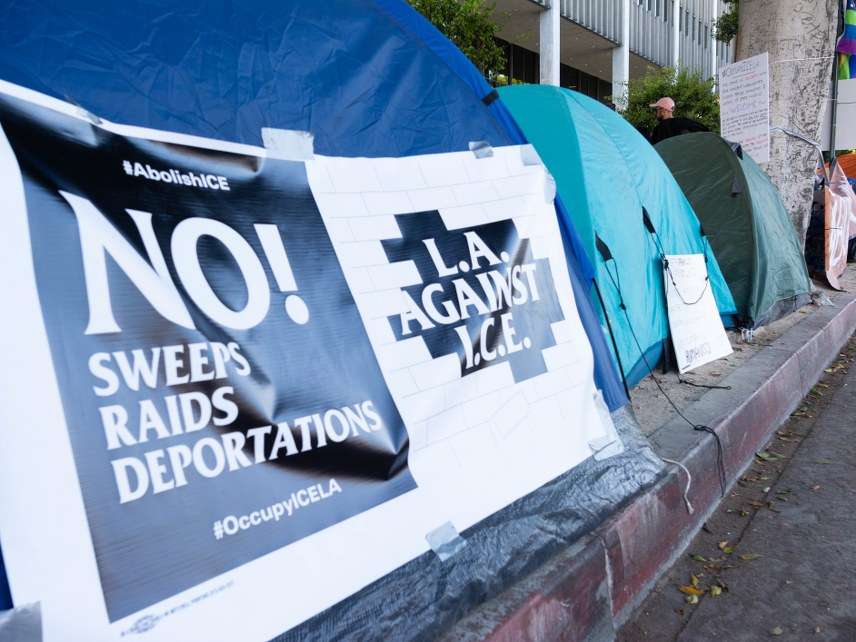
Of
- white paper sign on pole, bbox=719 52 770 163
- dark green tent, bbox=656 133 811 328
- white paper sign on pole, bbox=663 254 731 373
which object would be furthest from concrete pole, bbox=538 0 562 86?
white paper sign on pole, bbox=663 254 731 373

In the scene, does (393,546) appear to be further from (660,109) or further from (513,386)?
(660,109)

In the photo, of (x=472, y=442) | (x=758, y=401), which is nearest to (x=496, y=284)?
(x=472, y=442)

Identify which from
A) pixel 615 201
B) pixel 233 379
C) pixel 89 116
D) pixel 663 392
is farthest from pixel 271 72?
pixel 663 392

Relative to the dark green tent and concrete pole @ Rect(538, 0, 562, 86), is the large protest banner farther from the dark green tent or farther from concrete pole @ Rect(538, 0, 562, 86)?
concrete pole @ Rect(538, 0, 562, 86)

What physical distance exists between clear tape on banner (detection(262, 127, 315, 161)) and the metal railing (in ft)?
56.9

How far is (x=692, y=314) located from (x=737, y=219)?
1452 mm

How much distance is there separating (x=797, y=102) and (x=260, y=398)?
7022 millimetres

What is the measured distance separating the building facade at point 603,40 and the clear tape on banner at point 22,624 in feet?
49.9

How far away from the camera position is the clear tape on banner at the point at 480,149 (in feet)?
Answer: 7.32

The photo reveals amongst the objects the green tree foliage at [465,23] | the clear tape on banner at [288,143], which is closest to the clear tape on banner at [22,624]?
the clear tape on banner at [288,143]

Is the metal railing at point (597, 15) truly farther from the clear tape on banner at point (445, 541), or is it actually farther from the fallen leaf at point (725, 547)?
the clear tape on banner at point (445, 541)

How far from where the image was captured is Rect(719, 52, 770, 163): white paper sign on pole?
6223 millimetres

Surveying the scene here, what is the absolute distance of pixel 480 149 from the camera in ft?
7.38

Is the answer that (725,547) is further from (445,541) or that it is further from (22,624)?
(22,624)
